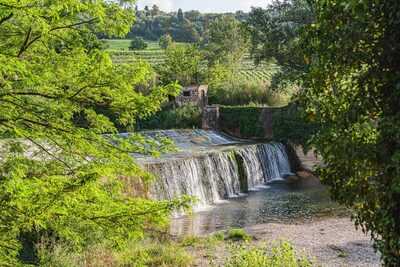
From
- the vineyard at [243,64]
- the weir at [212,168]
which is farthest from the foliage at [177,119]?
the vineyard at [243,64]

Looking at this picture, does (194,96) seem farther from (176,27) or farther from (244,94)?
(176,27)

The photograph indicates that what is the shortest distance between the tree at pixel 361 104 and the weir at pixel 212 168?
11289mm

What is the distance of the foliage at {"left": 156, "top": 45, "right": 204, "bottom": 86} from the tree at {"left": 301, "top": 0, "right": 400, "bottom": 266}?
3058 cm

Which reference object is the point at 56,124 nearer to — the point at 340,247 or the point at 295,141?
the point at 340,247

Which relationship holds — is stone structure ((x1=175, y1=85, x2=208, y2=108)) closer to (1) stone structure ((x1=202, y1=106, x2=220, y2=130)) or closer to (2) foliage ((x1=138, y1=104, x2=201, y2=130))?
(2) foliage ((x1=138, y1=104, x2=201, y2=130))

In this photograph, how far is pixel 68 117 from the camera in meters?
4.97

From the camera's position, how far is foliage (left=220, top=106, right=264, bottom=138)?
29.7m

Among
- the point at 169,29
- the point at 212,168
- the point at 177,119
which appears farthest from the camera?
the point at 169,29

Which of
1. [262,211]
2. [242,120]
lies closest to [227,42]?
[242,120]

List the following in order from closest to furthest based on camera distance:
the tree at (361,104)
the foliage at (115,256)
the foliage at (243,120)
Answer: the tree at (361,104)
the foliage at (115,256)
the foliage at (243,120)

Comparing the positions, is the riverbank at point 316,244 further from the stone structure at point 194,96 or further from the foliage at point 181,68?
the foliage at point 181,68

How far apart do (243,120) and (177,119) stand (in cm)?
400

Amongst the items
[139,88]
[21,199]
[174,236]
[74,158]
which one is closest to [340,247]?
[174,236]

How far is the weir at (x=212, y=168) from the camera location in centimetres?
1819
